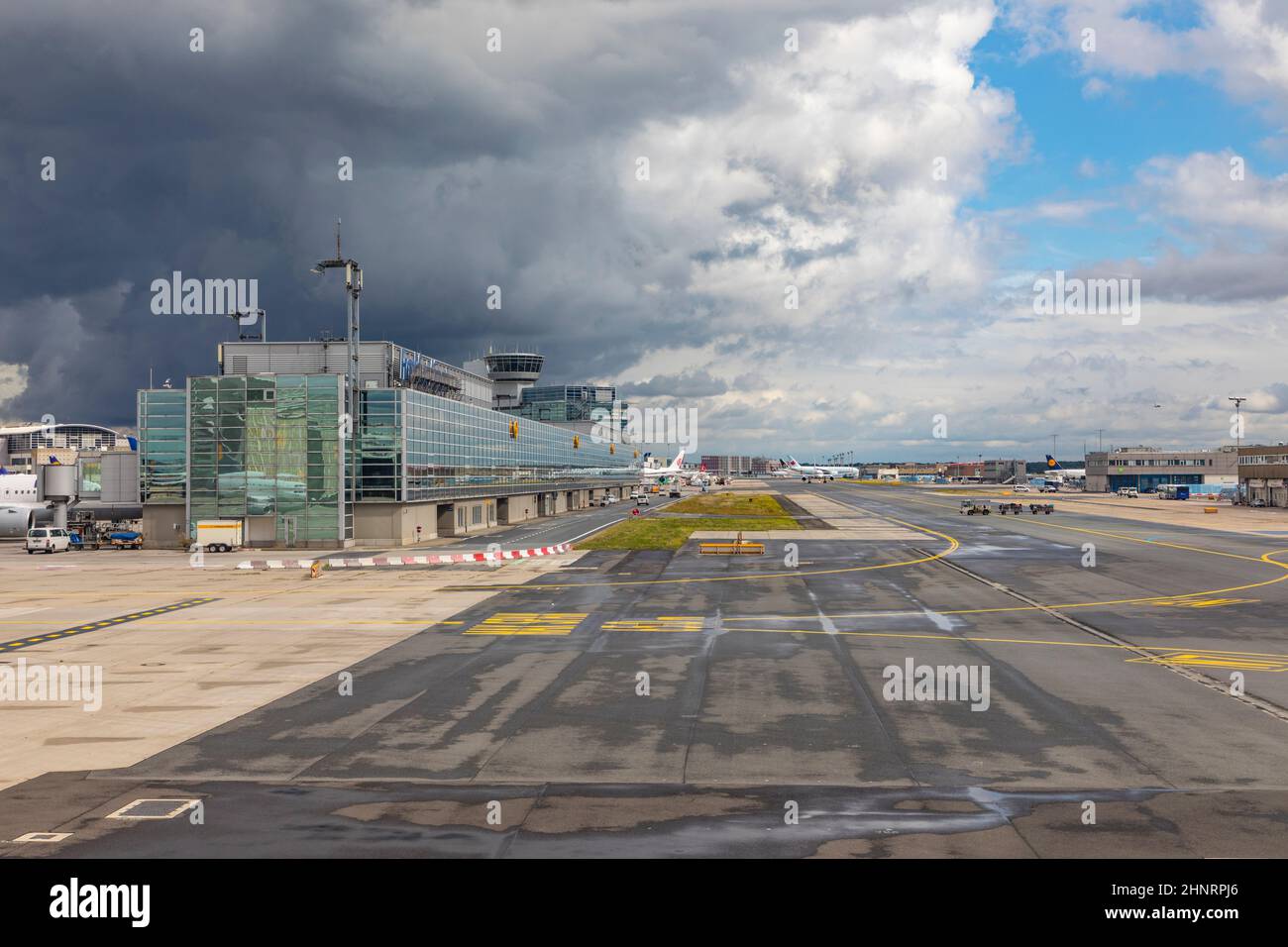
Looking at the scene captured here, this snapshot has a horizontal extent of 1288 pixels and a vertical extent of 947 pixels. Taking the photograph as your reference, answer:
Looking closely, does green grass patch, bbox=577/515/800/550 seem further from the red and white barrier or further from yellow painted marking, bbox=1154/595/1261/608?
yellow painted marking, bbox=1154/595/1261/608

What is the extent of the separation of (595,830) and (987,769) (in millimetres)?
8899

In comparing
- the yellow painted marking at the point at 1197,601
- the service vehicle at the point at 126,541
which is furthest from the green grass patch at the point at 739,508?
the yellow painted marking at the point at 1197,601

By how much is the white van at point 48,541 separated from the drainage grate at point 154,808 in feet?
262

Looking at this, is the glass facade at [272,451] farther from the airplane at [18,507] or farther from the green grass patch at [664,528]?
the airplane at [18,507]

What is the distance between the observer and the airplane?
322 ft

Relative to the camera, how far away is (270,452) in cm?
8281

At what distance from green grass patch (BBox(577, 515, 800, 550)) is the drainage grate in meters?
61.2

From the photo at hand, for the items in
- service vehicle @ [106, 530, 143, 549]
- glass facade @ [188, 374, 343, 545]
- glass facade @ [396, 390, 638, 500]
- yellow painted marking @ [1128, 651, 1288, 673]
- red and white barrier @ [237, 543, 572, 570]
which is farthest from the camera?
glass facade @ [396, 390, 638, 500]

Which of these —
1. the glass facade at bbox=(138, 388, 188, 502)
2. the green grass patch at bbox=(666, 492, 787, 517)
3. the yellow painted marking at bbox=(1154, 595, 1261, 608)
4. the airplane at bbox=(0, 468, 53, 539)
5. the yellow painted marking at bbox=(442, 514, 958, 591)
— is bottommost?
the yellow painted marking at bbox=(1154, 595, 1261, 608)

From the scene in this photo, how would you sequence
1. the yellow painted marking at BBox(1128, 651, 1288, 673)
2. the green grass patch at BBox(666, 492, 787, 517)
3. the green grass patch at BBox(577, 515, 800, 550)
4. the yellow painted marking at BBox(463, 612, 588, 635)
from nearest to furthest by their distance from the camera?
the yellow painted marking at BBox(1128, 651, 1288, 673)
the yellow painted marking at BBox(463, 612, 588, 635)
the green grass patch at BBox(577, 515, 800, 550)
the green grass patch at BBox(666, 492, 787, 517)

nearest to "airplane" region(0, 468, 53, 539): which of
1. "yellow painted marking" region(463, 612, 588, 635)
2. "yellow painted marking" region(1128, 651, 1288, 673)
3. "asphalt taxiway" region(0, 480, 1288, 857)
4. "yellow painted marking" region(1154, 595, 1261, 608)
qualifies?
"asphalt taxiway" region(0, 480, 1288, 857)

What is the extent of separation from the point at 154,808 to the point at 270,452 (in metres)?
71.7

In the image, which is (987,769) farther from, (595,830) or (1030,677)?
(1030,677)
